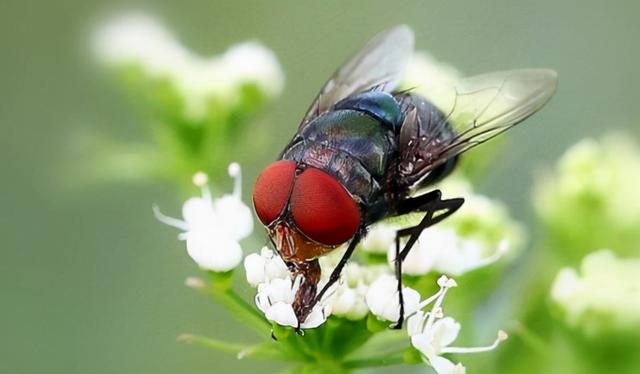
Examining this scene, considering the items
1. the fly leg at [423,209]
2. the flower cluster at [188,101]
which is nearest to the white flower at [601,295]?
the fly leg at [423,209]

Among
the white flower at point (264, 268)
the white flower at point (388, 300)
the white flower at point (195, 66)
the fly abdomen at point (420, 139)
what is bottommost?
the white flower at point (388, 300)

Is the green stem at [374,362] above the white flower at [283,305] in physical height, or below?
below

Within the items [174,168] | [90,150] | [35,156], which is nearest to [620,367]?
[174,168]

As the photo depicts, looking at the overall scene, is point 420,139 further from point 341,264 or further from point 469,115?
point 341,264

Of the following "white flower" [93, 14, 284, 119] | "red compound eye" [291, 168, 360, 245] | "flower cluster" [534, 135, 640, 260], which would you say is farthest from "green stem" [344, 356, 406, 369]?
"white flower" [93, 14, 284, 119]

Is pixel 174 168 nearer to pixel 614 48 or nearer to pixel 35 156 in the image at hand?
pixel 35 156

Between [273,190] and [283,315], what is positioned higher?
[273,190]

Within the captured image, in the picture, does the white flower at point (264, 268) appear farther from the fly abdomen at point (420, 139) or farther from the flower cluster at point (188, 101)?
the flower cluster at point (188, 101)

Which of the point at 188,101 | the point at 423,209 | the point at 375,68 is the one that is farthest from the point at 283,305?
the point at 188,101
